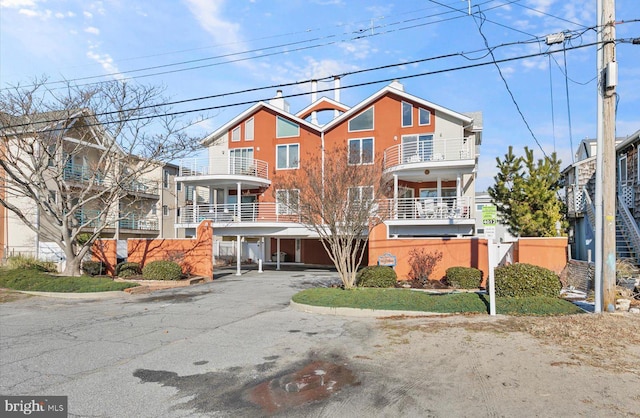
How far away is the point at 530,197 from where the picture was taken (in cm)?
2080

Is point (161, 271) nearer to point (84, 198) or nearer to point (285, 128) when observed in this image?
point (84, 198)

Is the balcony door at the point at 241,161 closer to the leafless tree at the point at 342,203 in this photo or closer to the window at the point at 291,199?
the window at the point at 291,199

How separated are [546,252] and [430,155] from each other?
10.6 meters

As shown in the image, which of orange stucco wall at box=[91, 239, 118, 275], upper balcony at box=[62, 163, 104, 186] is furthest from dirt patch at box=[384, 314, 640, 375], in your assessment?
upper balcony at box=[62, 163, 104, 186]

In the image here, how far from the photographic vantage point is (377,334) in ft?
30.1

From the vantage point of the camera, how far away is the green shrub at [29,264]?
21.2m

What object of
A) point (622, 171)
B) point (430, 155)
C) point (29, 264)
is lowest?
point (29, 264)

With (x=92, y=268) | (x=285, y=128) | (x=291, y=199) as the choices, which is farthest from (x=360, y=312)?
(x=285, y=128)

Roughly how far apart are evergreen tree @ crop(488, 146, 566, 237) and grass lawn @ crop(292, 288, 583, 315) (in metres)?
10.2

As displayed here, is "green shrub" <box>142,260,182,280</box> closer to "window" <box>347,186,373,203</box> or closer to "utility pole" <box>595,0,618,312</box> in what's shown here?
"window" <box>347,186,373,203</box>

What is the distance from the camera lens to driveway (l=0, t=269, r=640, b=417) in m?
5.18

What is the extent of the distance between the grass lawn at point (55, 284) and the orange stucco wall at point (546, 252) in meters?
15.8

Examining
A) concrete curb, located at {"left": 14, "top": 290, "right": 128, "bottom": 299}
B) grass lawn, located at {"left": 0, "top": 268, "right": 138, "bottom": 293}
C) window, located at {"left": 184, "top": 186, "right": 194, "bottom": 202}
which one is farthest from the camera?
window, located at {"left": 184, "top": 186, "right": 194, "bottom": 202}

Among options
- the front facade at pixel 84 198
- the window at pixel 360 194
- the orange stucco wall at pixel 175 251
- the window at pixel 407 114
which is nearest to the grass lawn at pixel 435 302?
the window at pixel 360 194
